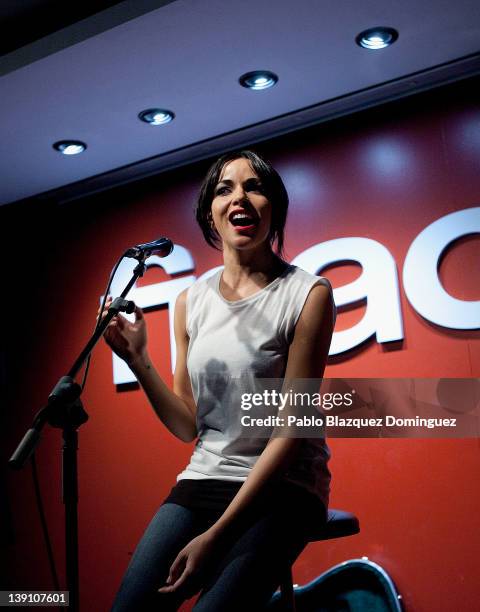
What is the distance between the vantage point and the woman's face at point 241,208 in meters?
2.16

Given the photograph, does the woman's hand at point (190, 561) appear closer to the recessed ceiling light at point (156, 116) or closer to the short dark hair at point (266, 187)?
Answer: the short dark hair at point (266, 187)

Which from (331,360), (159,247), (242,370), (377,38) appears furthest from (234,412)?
(377,38)

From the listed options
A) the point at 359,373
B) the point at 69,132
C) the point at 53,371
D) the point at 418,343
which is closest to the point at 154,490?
the point at 53,371

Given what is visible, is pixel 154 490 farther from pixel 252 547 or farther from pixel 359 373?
pixel 252 547

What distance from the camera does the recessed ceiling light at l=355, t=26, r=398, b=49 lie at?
10.3 feet

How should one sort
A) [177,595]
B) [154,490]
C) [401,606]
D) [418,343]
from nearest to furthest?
[177,595]
[401,606]
[418,343]
[154,490]

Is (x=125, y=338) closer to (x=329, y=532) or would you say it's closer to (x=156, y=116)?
(x=329, y=532)

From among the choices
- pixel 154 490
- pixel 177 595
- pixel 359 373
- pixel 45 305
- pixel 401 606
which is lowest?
pixel 401 606

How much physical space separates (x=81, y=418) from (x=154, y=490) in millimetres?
2272

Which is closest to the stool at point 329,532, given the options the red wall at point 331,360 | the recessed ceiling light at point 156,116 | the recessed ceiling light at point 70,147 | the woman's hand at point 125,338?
the woman's hand at point 125,338

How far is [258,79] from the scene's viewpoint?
3496 millimetres

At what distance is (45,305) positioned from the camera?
4629 millimetres

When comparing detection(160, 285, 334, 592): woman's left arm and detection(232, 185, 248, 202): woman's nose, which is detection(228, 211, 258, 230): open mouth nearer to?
detection(232, 185, 248, 202): woman's nose

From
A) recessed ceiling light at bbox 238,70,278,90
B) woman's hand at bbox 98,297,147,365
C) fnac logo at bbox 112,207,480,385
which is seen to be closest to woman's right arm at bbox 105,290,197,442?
woman's hand at bbox 98,297,147,365
